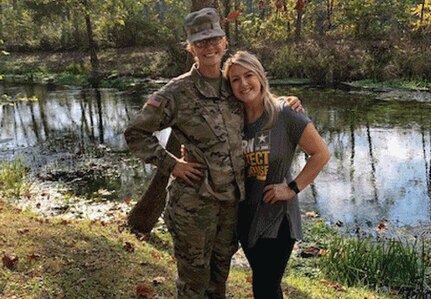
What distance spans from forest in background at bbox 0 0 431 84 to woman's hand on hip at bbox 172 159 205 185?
6.99 m

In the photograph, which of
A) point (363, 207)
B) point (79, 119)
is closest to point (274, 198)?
point (363, 207)

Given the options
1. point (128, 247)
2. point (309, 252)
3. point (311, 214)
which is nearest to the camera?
point (128, 247)

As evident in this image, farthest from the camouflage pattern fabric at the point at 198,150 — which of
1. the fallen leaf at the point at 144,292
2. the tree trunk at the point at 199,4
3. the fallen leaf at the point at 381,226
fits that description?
the fallen leaf at the point at 381,226

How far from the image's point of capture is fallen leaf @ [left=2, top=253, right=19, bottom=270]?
4.00 m

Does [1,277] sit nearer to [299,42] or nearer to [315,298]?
[315,298]

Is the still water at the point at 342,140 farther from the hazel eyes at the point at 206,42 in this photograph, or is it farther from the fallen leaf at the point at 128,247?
the hazel eyes at the point at 206,42

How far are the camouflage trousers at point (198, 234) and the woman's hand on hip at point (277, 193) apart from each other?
21cm

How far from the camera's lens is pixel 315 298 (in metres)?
4.29

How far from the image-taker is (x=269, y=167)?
2803mm

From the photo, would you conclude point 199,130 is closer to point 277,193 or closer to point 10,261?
point 277,193

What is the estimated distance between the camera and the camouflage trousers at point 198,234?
2.85 m

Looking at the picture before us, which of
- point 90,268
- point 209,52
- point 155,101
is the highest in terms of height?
point 209,52

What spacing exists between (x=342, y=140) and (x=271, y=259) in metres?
10.0

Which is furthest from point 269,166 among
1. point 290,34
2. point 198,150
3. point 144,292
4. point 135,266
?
point 290,34
